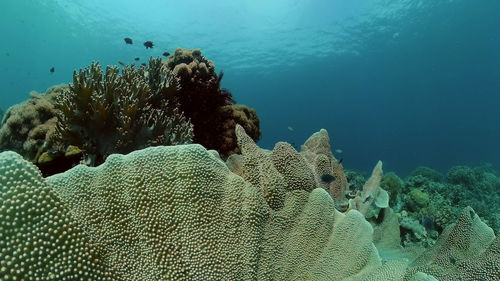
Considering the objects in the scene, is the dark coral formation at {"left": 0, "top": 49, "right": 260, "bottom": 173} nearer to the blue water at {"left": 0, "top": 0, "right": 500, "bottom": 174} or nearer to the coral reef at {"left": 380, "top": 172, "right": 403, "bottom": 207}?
the coral reef at {"left": 380, "top": 172, "right": 403, "bottom": 207}

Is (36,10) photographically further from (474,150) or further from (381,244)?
(474,150)

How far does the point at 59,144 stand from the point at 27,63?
12890cm

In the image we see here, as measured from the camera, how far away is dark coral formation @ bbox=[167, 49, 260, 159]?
19.6 feet

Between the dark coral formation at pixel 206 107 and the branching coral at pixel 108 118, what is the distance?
1643 mm

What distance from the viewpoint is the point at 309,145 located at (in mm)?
5219

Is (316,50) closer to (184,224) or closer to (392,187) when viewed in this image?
(392,187)

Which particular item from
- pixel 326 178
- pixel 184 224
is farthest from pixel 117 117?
pixel 326 178

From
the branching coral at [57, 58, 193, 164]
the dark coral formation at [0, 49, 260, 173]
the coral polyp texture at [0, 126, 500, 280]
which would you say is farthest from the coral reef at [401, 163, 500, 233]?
the branching coral at [57, 58, 193, 164]

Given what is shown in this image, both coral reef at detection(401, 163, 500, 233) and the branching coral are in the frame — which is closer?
the branching coral

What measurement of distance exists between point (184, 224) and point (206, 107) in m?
4.71

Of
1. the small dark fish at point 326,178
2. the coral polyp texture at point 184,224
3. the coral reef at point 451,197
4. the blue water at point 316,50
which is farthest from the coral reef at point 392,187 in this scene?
the blue water at point 316,50

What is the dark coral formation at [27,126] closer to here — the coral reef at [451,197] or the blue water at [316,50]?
the coral reef at [451,197]

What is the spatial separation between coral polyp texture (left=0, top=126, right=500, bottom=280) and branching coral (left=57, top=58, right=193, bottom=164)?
6.99ft

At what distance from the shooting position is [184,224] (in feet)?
5.64
